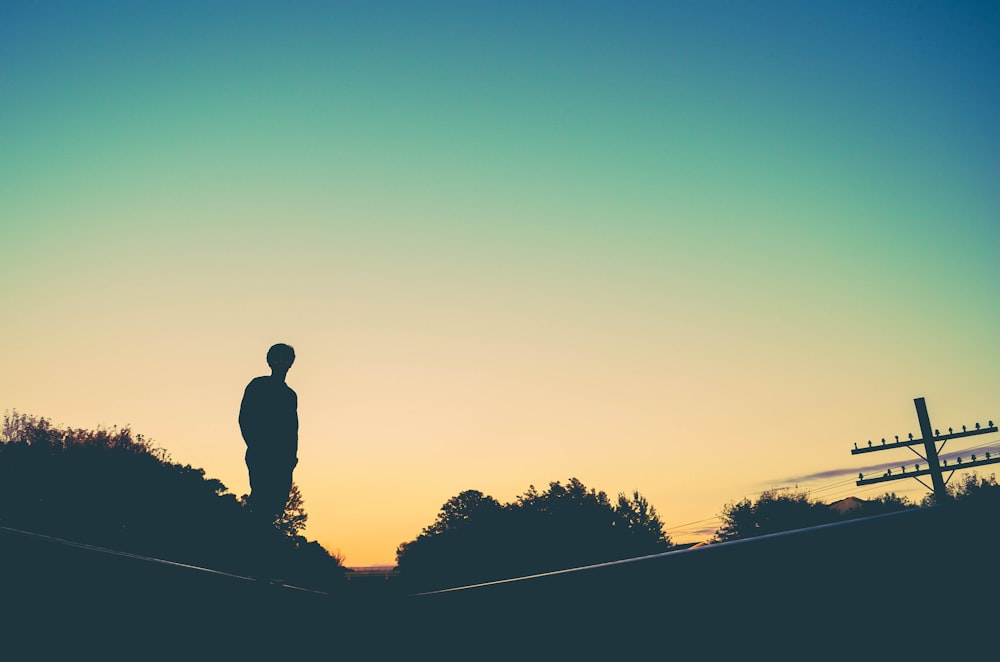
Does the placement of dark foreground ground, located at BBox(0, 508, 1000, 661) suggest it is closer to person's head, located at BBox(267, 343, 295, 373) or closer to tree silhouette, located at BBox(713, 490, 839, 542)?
person's head, located at BBox(267, 343, 295, 373)

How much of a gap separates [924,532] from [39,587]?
123 cm

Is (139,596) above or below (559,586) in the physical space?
above

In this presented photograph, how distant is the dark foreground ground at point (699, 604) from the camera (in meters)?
0.74

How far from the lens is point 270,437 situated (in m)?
6.26

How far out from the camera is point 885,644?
28.8 inches

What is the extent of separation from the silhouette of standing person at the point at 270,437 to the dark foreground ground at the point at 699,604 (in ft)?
17.1

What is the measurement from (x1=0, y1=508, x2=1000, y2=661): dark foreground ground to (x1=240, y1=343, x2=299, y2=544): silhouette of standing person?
5216 millimetres

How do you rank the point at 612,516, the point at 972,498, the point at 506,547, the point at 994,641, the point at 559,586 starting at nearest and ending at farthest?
the point at 994,641, the point at 972,498, the point at 559,586, the point at 506,547, the point at 612,516

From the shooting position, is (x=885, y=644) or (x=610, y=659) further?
(x=610, y=659)

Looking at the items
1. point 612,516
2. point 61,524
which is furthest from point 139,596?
point 612,516

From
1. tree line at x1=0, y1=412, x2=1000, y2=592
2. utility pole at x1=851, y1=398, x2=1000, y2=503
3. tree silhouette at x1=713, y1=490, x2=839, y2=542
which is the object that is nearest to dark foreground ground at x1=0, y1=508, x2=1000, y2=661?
tree line at x1=0, y1=412, x2=1000, y2=592

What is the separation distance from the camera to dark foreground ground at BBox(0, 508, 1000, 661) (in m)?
0.74

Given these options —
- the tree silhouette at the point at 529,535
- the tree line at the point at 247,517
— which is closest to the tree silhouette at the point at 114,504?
the tree line at the point at 247,517

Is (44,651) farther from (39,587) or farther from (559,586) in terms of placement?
(559,586)
